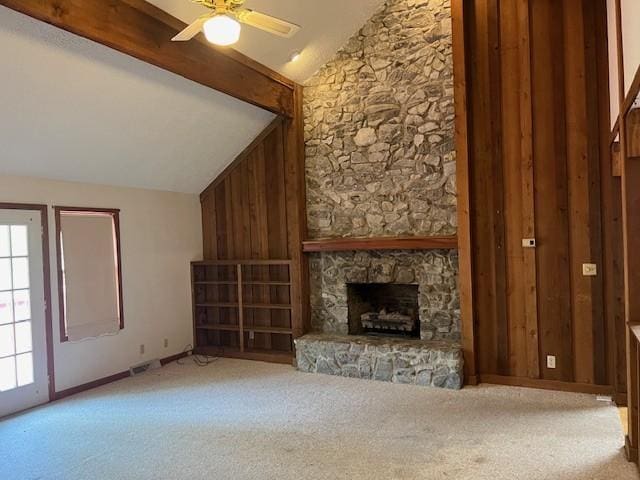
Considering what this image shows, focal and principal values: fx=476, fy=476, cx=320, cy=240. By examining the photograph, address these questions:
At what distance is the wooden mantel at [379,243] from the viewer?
5207 mm

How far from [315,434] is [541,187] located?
326 centimetres

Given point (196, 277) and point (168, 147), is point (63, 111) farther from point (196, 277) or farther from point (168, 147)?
point (196, 277)

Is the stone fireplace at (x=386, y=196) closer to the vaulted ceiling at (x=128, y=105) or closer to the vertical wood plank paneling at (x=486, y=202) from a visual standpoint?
the vertical wood plank paneling at (x=486, y=202)

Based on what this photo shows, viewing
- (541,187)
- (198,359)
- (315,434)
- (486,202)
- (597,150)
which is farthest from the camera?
(198,359)

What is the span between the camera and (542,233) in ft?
15.9

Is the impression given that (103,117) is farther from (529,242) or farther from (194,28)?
(529,242)

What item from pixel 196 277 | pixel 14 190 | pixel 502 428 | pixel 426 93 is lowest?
pixel 502 428

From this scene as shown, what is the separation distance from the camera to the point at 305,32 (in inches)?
212

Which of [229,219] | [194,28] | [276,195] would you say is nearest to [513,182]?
[276,195]

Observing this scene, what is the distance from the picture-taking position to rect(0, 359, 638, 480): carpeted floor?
10.8 feet

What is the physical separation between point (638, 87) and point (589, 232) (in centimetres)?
229

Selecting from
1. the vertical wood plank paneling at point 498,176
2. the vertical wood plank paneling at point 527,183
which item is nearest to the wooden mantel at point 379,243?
the vertical wood plank paneling at point 498,176

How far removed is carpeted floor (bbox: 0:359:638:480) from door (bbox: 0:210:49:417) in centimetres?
26

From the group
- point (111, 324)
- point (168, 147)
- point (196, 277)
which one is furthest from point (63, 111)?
point (196, 277)
